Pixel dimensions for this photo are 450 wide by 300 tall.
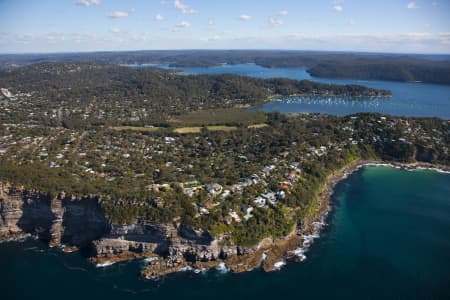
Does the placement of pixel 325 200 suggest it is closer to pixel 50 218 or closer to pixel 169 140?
pixel 169 140

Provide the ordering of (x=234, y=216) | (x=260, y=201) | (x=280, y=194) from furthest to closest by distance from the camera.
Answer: (x=280, y=194) → (x=260, y=201) → (x=234, y=216)

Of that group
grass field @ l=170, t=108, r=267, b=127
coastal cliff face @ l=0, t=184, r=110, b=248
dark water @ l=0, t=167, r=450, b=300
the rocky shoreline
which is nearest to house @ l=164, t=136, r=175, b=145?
grass field @ l=170, t=108, r=267, b=127

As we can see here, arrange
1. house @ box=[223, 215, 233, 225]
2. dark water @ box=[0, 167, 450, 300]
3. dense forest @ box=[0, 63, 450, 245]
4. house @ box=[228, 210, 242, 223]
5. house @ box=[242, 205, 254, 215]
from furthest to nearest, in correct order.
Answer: house @ box=[242, 205, 254, 215]
dense forest @ box=[0, 63, 450, 245]
house @ box=[228, 210, 242, 223]
house @ box=[223, 215, 233, 225]
dark water @ box=[0, 167, 450, 300]

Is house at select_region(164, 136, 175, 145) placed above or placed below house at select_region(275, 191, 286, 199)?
above

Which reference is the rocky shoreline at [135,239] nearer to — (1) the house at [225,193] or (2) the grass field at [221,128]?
(1) the house at [225,193]

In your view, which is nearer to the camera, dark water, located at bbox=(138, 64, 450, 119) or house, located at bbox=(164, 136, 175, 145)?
house, located at bbox=(164, 136, 175, 145)

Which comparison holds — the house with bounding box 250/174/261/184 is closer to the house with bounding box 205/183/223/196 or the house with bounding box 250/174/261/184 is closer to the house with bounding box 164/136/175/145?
the house with bounding box 205/183/223/196

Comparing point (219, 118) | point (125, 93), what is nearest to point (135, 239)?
point (219, 118)
